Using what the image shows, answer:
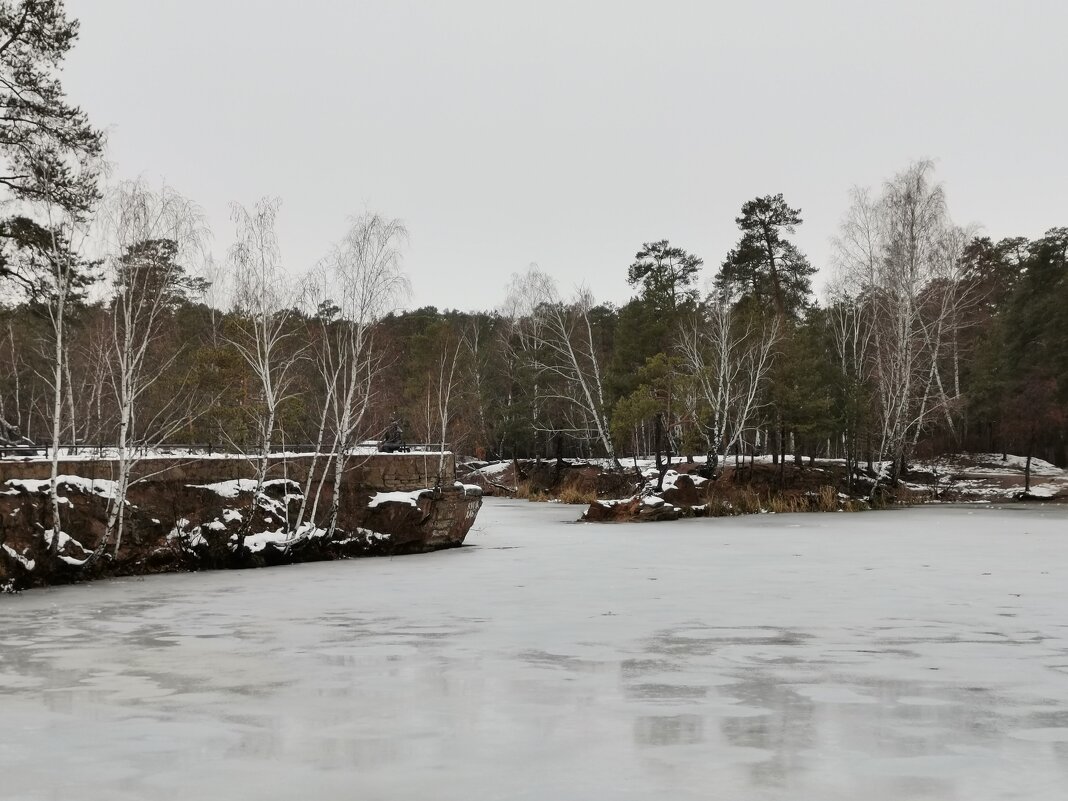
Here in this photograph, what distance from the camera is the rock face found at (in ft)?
53.8

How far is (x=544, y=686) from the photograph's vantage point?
8773 mm

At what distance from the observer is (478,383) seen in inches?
2406

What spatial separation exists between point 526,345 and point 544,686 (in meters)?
47.7

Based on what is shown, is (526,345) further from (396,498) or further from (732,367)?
(396,498)

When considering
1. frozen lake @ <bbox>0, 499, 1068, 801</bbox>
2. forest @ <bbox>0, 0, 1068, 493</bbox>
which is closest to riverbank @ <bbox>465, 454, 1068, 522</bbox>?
forest @ <bbox>0, 0, 1068, 493</bbox>

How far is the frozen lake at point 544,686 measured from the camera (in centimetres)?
611

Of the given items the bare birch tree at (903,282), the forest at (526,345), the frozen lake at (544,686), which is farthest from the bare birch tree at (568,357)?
the frozen lake at (544,686)

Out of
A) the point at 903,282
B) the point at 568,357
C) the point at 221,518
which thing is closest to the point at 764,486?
the point at 903,282

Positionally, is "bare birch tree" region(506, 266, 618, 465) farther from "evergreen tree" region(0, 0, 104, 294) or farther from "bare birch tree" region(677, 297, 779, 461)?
"evergreen tree" region(0, 0, 104, 294)

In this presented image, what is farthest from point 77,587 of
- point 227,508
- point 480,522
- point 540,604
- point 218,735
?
point 480,522

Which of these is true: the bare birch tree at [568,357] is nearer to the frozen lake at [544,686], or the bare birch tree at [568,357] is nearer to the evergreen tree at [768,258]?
the evergreen tree at [768,258]

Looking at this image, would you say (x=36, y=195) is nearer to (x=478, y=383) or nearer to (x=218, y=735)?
(x=218, y=735)

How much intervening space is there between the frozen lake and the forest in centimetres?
592

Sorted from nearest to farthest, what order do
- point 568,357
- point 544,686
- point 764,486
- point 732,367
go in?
point 544,686 → point 764,486 → point 732,367 → point 568,357
